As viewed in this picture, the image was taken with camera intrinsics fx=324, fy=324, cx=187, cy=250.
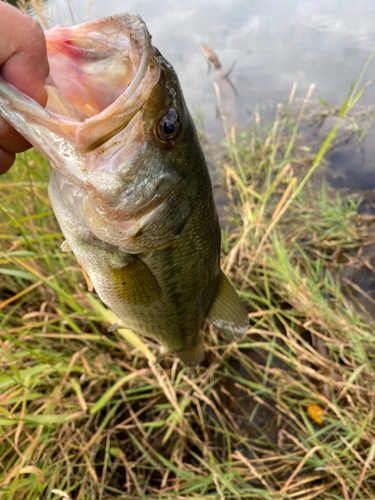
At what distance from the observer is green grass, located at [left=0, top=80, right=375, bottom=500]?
1.84 meters

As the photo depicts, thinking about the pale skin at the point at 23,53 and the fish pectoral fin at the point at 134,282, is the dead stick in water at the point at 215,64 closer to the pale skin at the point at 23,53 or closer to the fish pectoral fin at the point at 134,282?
the fish pectoral fin at the point at 134,282

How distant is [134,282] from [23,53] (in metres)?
0.81

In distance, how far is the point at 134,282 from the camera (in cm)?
129

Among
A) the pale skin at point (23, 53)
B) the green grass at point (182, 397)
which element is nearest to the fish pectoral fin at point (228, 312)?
the green grass at point (182, 397)

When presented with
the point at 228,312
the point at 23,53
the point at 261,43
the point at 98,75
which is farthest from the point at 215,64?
the point at 23,53

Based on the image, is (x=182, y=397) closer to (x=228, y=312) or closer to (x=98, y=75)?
(x=228, y=312)

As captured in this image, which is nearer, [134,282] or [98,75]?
[98,75]

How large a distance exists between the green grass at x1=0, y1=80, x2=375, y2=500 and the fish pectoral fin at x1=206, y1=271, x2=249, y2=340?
631 millimetres

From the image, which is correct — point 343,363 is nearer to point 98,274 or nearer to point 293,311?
point 293,311

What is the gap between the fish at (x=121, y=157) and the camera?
896 mm

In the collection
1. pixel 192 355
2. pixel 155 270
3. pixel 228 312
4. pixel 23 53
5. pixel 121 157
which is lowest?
pixel 192 355

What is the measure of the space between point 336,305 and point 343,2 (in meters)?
9.62

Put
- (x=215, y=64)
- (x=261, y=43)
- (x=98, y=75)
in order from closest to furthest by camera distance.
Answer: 1. (x=98, y=75)
2. (x=215, y=64)
3. (x=261, y=43)

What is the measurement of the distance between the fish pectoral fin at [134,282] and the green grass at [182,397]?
659mm
